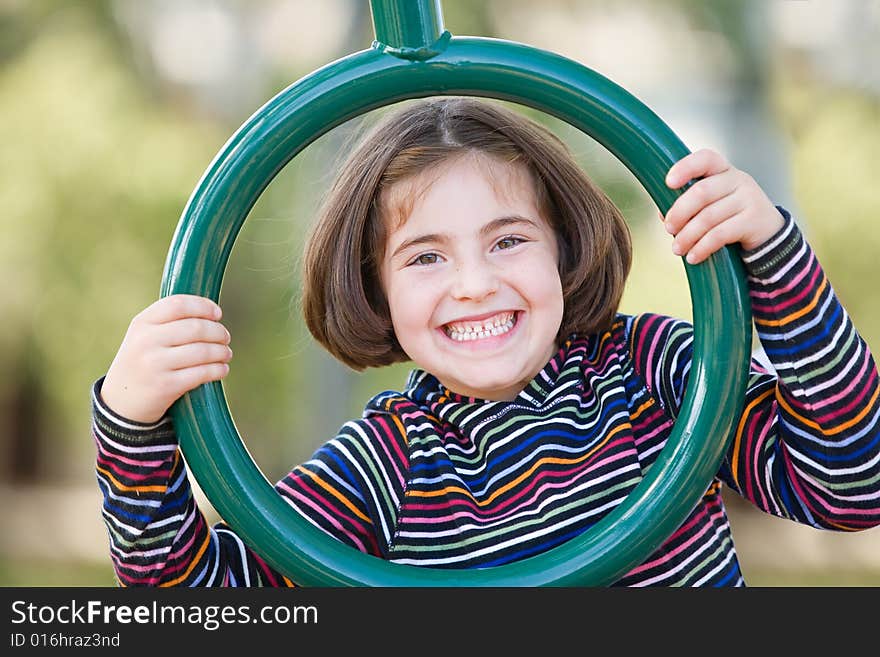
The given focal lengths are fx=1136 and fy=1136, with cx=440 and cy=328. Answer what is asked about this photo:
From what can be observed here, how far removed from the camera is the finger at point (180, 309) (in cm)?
84

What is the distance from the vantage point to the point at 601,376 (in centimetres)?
100

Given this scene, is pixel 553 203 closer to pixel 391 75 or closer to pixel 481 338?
pixel 481 338

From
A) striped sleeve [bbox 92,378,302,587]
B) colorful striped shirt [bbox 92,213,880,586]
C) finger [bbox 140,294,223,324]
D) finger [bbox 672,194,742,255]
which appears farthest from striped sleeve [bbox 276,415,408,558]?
finger [bbox 672,194,742,255]

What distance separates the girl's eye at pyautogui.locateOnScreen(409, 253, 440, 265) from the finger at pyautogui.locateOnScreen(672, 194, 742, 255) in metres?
0.26

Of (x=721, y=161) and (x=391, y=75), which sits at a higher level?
(x=391, y=75)

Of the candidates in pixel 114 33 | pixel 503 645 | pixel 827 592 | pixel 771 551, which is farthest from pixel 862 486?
pixel 114 33

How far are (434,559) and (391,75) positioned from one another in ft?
1.27

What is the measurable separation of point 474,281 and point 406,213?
0.36 ft

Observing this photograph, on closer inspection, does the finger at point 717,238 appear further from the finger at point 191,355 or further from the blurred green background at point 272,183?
the blurred green background at point 272,183

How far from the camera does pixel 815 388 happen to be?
2.74ft

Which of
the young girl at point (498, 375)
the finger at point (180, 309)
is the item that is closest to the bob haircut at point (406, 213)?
the young girl at point (498, 375)

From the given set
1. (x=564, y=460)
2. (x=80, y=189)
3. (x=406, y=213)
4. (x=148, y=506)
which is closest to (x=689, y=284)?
(x=564, y=460)

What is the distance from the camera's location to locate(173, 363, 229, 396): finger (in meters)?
0.83

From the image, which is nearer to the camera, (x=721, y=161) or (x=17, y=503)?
(x=721, y=161)
